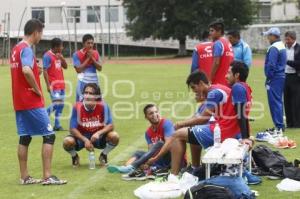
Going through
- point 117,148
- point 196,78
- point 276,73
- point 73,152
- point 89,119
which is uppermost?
point 196,78

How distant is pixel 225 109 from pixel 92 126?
8.04 ft

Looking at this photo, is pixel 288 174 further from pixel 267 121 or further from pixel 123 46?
pixel 123 46

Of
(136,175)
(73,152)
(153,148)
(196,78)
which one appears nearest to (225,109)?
(196,78)

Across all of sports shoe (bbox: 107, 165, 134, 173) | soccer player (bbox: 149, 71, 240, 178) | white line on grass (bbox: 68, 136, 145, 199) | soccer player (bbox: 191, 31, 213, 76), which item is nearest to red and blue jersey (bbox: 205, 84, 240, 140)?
soccer player (bbox: 149, 71, 240, 178)

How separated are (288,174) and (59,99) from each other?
7.12 meters

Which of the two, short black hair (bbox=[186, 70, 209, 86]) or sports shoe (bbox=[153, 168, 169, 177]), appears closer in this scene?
short black hair (bbox=[186, 70, 209, 86])

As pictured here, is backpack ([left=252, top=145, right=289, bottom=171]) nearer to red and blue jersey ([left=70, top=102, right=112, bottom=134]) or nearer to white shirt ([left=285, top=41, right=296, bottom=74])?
red and blue jersey ([left=70, top=102, right=112, bottom=134])

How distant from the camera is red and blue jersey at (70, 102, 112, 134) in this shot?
9594mm

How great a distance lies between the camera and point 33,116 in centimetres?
828

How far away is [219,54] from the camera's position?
451 inches

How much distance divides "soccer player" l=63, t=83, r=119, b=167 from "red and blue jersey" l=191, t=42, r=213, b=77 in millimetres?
2697

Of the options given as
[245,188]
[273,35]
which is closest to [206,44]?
[273,35]

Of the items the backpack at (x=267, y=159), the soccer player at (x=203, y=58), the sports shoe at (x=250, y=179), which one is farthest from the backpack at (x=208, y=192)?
the soccer player at (x=203, y=58)

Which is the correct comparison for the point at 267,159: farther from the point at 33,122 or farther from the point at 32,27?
the point at 32,27
